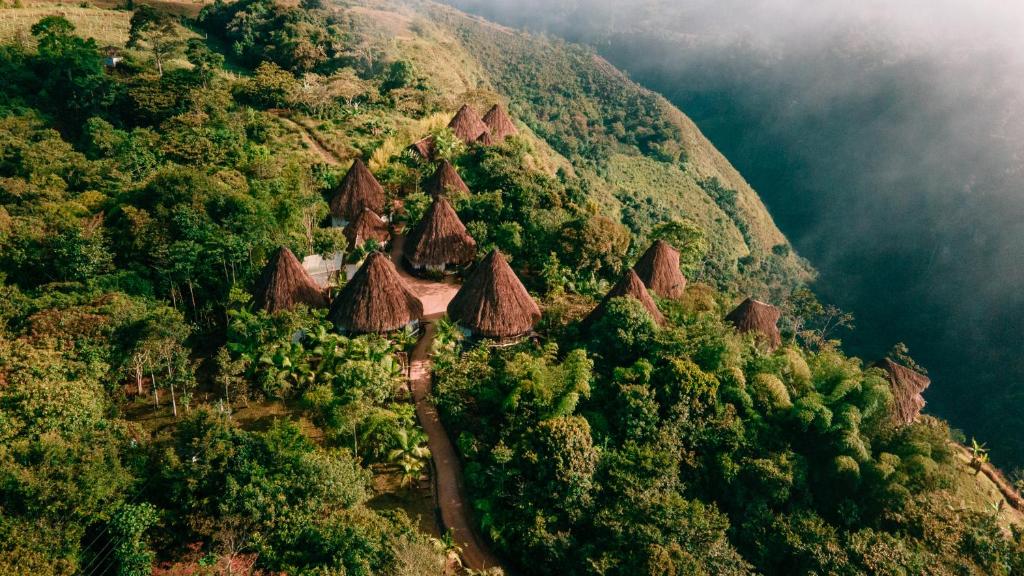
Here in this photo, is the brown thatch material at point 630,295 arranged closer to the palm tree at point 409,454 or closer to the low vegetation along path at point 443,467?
the low vegetation along path at point 443,467

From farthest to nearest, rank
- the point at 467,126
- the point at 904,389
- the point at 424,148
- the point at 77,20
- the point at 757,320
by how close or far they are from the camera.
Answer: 1. the point at 77,20
2. the point at 467,126
3. the point at 424,148
4. the point at 757,320
5. the point at 904,389

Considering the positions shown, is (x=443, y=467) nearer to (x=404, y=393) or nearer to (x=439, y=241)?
(x=404, y=393)

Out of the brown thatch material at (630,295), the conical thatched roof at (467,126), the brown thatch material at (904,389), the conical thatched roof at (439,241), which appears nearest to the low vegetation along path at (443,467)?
the conical thatched roof at (439,241)

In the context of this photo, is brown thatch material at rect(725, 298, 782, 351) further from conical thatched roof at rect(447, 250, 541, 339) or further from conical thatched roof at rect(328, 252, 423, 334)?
conical thatched roof at rect(328, 252, 423, 334)

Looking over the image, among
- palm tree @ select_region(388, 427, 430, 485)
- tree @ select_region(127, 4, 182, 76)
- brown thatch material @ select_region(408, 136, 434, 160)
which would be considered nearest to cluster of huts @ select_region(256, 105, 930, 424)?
→ palm tree @ select_region(388, 427, 430, 485)

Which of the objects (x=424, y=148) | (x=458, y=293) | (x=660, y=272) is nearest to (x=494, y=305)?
(x=458, y=293)

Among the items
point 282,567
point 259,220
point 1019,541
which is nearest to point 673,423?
point 1019,541
